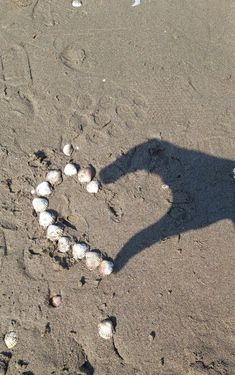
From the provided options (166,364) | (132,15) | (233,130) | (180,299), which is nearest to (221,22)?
(132,15)

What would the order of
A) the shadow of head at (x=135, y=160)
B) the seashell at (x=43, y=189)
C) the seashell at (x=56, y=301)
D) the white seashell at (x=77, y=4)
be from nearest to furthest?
1. the seashell at (x=56, y=301)
2. the seashell at (x=43, y=189)
3. the shadow of head at (x=135, y=160)
4. the white seashell at (x=77, y=4)

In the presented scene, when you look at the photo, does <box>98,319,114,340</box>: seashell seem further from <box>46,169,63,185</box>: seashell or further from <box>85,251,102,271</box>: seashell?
<box>46,169,63,185</box>: seashell

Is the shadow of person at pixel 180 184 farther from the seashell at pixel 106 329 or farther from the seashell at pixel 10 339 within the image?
the seashell at pixel 10 339

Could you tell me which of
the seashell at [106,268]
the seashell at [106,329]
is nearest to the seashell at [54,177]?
the seashell at [106,268]

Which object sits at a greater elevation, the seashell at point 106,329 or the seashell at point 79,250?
the seashell at point 79,250

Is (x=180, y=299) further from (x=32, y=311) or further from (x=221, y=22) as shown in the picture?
(x=221, y=22)

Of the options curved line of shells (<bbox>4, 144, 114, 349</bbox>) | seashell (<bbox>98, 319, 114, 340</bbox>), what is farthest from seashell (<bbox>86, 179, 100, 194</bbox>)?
seashell (<bbox>98, 319, 114, 340</bbox>)

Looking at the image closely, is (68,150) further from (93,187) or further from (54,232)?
(54,232)
